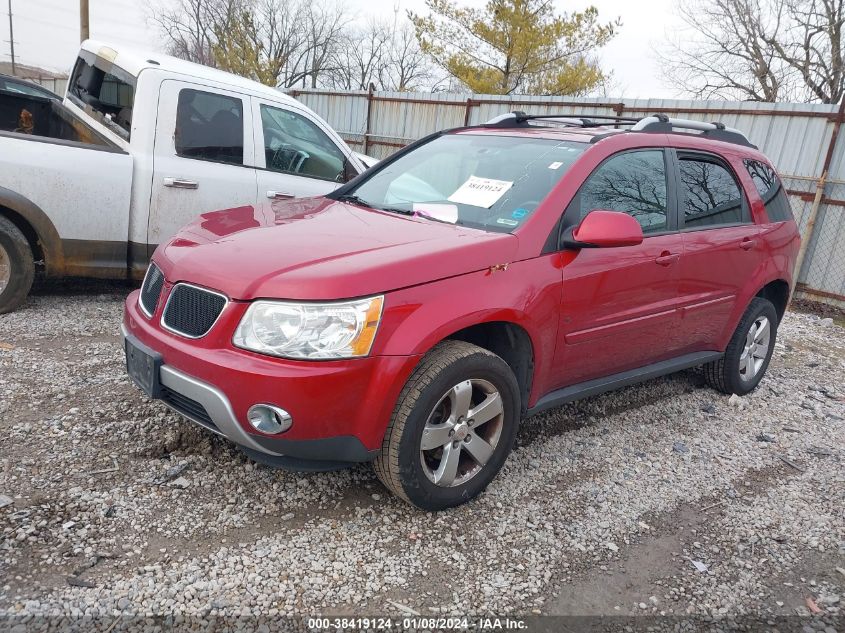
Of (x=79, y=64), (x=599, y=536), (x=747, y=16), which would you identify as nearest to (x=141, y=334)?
(x=599, y=536)

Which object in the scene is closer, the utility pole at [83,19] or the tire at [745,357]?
the tire at [745,357]

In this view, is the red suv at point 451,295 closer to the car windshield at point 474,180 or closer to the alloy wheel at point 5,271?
the car windshield at point 474,180

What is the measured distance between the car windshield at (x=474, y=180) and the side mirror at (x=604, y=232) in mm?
243

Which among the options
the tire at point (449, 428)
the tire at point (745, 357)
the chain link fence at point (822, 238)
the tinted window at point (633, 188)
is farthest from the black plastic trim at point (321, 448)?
the chain link fence at point (822, 238)

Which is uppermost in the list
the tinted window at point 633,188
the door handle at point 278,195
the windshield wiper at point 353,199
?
the tinted window at point 633,188

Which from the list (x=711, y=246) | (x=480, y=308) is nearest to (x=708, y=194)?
(x=711, y=246)

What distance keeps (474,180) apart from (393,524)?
181cm

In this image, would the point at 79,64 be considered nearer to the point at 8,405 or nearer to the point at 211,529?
the point at 8,405

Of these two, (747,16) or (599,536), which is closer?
(599,536)

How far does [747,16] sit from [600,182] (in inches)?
915

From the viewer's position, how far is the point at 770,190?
459 cm

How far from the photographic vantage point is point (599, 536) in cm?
293

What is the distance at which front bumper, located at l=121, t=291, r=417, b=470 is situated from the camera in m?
2.42

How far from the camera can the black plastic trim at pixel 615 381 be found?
3326 millimetres
